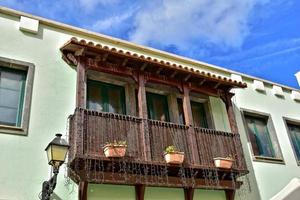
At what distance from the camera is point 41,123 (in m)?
7.80

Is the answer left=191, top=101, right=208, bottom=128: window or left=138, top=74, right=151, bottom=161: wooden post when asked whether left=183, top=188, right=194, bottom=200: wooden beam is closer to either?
left=138, top=74, right=151, bottom=161: wooden post

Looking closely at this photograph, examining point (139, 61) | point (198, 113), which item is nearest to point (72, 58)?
point (139, 61)

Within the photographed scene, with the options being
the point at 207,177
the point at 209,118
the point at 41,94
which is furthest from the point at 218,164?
the point at 41,94

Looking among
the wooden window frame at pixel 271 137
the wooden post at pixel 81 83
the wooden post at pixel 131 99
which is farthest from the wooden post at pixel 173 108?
the wooden post at pixel 81 83

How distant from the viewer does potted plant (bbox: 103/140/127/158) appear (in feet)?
23.9

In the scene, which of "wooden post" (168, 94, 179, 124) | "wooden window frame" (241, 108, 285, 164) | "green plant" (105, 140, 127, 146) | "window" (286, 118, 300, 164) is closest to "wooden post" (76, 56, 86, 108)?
"green plant" (105, 140, 127, 146)

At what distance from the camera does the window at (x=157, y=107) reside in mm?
9616

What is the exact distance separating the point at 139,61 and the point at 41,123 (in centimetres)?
278

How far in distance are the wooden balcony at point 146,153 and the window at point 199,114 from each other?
119 cm

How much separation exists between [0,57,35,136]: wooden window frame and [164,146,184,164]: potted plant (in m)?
3.11

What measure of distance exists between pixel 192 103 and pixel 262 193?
329 cm

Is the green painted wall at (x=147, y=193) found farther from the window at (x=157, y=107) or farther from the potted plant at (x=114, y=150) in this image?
the window at (x=157, y=107)

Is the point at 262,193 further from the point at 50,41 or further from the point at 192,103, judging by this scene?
the point at 50,41

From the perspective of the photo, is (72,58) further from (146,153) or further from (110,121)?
(146,153)
